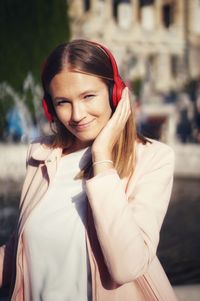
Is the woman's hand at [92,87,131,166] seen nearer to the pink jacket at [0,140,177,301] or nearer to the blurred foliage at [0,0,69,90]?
the pink jacket at [0,140,177,301]

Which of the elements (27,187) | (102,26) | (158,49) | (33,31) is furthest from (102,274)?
(158,49)

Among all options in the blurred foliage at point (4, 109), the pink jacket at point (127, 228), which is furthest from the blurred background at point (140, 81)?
the pink jacket at point (127, 228)

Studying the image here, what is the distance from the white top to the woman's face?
0.46ft

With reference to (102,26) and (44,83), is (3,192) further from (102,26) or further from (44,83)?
(102,26)

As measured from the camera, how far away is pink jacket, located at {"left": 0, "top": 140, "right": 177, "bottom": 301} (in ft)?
4.23

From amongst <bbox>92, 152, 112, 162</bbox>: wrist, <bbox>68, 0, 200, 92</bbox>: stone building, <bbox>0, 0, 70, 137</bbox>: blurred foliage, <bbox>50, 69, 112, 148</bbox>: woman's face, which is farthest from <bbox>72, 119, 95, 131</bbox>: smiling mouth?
<bbox>68, 0, 200, 92</bbox>: stone building

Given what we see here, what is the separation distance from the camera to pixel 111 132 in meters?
1.44

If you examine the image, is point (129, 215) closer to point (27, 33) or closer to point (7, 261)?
Result: point (7, 261)

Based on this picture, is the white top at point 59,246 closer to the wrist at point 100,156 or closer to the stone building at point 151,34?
the wrist at point 100,156

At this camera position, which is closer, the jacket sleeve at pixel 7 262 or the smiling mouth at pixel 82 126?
the smiling mouth at pixel 82 126

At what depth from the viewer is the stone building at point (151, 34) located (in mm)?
29359

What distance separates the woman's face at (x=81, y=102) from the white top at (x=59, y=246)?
0.14m

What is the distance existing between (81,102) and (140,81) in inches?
960

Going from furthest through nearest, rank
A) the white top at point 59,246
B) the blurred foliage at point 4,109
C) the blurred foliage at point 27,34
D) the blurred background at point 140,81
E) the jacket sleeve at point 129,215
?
the blurred foliage at point 27,34, the blurred foliage at point 4,109, the blurred background at point 140,81, the white top at point 59,246, the jacket sleeve at point 129,215
